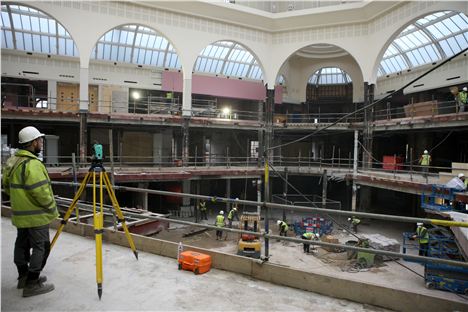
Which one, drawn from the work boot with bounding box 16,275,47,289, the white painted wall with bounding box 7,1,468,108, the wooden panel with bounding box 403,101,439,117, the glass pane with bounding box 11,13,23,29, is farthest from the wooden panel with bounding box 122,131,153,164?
the work boot with bounding box 16,275,47,289

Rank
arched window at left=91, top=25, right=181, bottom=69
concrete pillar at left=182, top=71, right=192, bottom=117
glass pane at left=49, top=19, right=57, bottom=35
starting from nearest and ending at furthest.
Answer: concrete pillar at left=182, top=71, right=192, bottom=117
glass pane at left=49, top=19, right=57, bottom=35
arched window at left=91, top=25, right=181, bottom=69

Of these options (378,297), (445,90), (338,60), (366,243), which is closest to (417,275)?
(366,243)

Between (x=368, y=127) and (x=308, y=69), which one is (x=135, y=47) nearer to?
(x=308, y=69)

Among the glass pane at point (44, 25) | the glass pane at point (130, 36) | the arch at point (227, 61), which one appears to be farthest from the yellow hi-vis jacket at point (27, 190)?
the arch at point (227, 61)

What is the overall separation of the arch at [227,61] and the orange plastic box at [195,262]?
29.6 meters

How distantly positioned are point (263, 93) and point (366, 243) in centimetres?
2359

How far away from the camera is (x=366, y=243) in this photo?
14.4 metres

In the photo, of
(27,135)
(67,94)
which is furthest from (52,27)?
(27,135)

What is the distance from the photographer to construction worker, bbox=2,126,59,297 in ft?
12.3

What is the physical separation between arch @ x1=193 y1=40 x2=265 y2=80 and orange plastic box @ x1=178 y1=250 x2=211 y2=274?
97.2 feet

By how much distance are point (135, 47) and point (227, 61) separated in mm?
9349

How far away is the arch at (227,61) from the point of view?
3291 cm

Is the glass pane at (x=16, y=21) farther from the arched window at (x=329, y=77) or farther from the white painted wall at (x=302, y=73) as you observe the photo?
the arched window at (x=329, y=77)

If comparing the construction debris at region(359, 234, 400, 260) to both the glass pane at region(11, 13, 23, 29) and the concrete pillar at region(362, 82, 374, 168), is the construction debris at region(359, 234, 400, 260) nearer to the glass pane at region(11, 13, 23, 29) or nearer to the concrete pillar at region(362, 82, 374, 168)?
the concrete pillar at region(362, 82, 374, 168)
